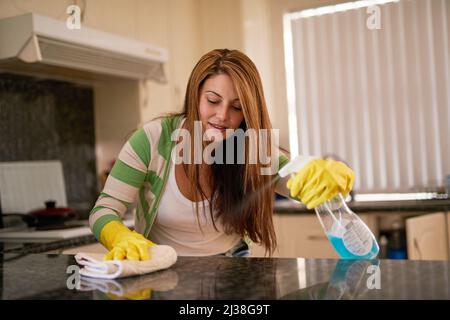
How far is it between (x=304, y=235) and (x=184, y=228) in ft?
3.77

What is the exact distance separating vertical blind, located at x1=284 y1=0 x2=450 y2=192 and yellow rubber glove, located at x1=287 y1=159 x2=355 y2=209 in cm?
44

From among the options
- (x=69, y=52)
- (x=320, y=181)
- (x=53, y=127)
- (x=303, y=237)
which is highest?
(x=69, y=52)

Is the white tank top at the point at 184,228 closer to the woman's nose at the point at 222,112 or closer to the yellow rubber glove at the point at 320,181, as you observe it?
the woman's nose at the point at 222,112

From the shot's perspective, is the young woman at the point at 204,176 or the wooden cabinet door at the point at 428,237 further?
the wooden cabinet door at the point at 428,237

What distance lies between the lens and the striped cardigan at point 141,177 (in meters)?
1.00

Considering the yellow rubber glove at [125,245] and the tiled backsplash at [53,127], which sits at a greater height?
the tiled backsplash at [53,127]

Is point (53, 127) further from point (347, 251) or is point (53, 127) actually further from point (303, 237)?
point (347, 251)

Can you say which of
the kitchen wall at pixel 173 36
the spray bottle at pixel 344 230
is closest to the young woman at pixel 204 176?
the kitchen wall at pixel 173 36

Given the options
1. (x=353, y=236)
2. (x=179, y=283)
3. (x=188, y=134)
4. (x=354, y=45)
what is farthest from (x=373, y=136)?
(x=179, y=283)

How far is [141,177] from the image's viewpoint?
1.05 m

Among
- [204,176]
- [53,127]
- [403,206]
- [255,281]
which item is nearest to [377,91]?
[403,206]

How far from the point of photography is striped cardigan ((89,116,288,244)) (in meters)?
1.00

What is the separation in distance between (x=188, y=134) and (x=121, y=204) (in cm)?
21

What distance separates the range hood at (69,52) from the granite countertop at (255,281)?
3.38 feet
